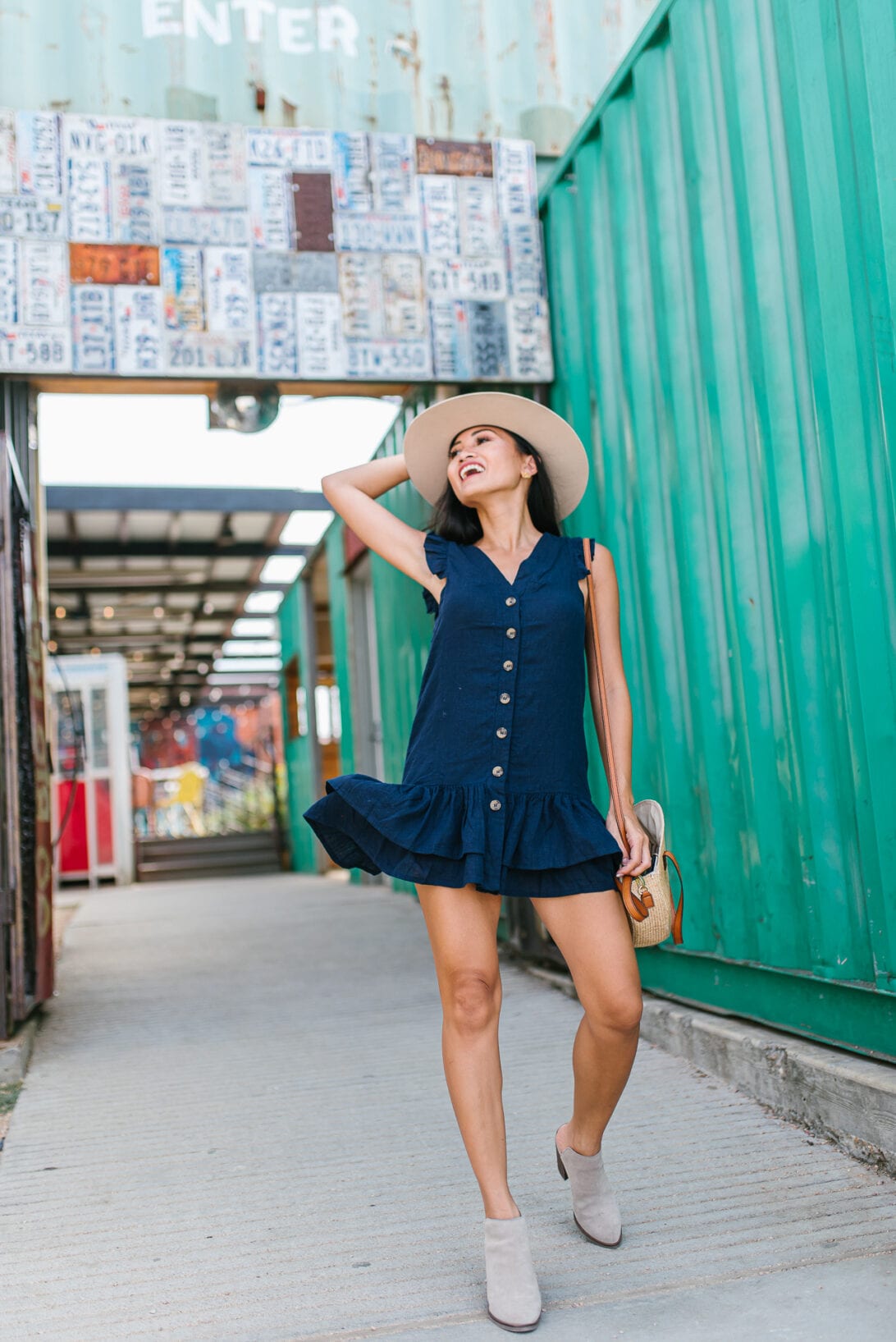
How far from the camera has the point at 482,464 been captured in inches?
91.6

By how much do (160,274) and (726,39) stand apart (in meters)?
2.14

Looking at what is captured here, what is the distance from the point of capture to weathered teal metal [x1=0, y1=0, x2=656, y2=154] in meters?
4.29

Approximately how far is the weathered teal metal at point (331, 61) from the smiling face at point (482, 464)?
272cm

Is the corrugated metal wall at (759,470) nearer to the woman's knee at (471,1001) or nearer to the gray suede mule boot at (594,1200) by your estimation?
the gray suede mule boot at (594,1200)

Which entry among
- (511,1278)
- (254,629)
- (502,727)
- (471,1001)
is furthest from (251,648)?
(511,1278)

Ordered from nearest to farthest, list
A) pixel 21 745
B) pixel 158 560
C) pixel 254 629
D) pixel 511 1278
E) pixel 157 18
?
pixel 511 1278 → pixel 21 745 → pixel 157 18 → pixel 158 560 → pixel 254 629

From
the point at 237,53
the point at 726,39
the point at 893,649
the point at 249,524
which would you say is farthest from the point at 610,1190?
the point at 249,524

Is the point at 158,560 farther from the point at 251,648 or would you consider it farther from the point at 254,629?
the point at 251,648

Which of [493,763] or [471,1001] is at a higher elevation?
[493,763]

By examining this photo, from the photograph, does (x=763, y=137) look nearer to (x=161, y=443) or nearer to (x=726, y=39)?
(x=726, y=39)

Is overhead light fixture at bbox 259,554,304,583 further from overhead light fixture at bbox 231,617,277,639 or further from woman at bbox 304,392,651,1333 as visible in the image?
woman at bbox 304,392,651,1333

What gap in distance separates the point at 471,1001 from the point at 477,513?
1029 mm

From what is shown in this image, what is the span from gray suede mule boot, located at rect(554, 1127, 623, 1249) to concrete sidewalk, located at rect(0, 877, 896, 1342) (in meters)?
0.04

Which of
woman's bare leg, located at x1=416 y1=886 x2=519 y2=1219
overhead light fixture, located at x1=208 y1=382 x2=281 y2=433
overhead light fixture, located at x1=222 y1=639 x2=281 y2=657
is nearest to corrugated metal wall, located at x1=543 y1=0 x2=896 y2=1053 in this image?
woman's bare leg, located at x1=416 y1=886 x2=519 y2=1219
